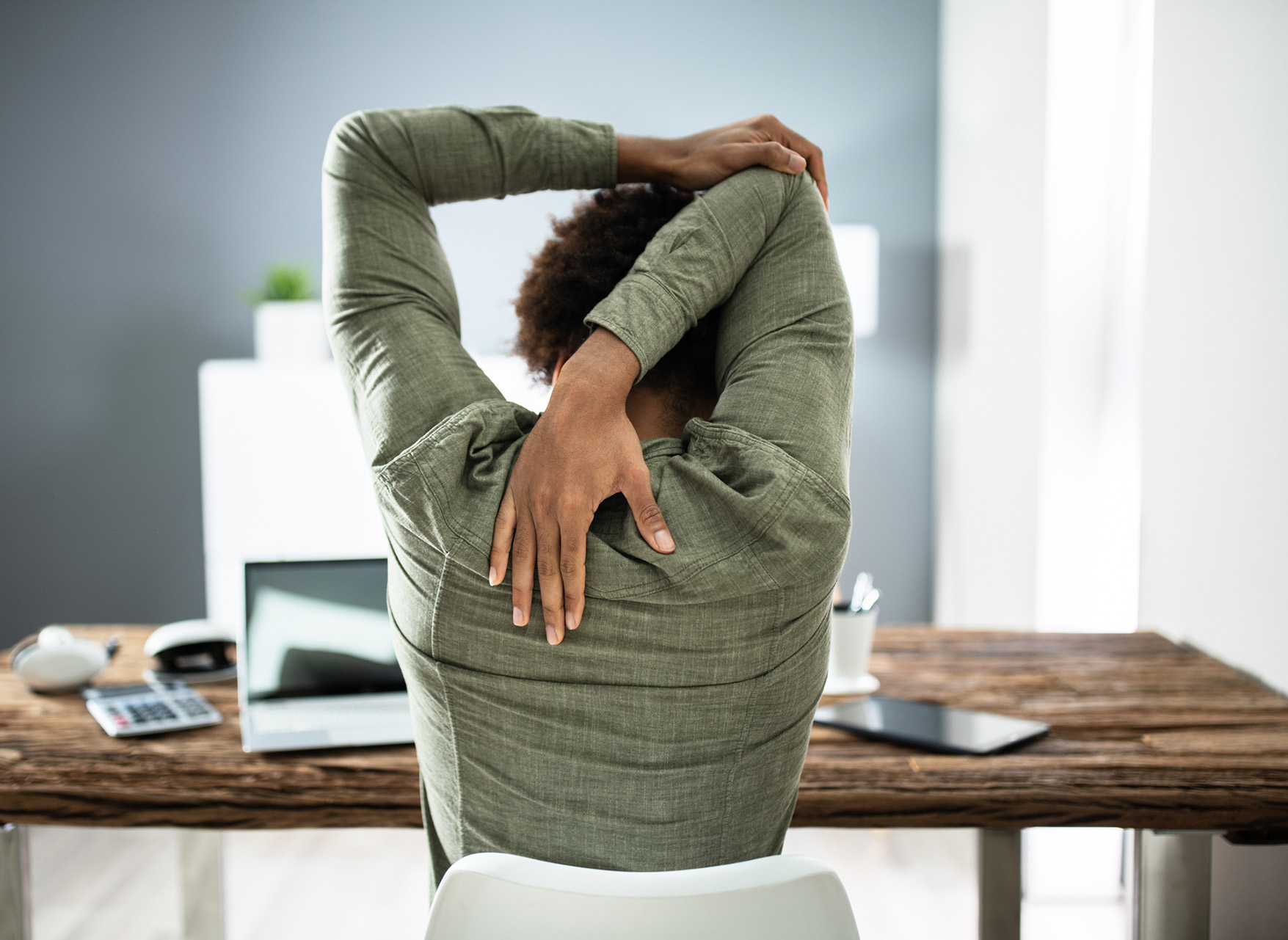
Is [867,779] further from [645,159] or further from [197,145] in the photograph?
[197,145]

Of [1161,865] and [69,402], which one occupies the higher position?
[69,402]

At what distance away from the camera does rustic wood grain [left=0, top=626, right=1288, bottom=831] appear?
1.08m

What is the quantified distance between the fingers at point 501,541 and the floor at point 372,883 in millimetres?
1755

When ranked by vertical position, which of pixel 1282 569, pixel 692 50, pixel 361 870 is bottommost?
pixel 361 870

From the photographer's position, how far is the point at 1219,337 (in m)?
1.82

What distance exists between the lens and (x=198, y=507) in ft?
11.6

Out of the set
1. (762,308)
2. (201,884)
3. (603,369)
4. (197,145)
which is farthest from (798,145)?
(197,145)

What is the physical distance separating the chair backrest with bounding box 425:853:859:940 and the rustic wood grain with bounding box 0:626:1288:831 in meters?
0.43

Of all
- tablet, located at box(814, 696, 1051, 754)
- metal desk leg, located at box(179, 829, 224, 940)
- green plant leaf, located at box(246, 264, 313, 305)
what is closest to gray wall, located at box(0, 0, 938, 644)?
green plant leaf, located at box(246, 264, 313, 305)

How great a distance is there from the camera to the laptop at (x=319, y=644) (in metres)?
1.32

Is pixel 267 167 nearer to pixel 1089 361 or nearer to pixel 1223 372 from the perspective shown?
pixel 1089 361

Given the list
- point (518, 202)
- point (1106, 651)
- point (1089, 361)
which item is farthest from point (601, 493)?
point (518, 202)

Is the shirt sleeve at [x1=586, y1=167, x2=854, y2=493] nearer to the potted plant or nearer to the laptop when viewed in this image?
the laptop

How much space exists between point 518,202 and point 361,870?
7.33ft
